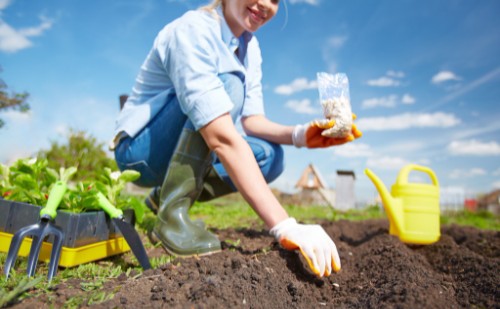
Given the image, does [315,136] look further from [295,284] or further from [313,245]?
[295,284]

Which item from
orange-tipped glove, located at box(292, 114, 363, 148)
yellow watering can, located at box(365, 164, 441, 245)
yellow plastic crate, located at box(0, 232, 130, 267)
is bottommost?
yellow plastic crate, located at box(0, 232, 130, 267)

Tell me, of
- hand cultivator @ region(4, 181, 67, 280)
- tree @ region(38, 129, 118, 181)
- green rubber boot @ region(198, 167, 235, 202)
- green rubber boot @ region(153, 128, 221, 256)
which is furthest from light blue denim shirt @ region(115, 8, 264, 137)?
tree @ region(38, 129, 118, 181)

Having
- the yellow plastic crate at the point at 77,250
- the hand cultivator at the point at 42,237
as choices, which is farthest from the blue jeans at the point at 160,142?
the hand cultivator at the point at 42,237

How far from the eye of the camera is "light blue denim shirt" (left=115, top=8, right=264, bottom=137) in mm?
1769

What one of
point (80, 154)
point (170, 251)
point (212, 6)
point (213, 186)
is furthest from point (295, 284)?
point (80, 154)

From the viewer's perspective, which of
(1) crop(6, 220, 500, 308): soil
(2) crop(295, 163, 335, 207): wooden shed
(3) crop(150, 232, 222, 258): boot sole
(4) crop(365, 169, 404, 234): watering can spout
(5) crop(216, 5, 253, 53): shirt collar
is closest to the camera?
(1) crop(6, 220, 500, 308): soil

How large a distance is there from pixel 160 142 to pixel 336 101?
1049 millimetres

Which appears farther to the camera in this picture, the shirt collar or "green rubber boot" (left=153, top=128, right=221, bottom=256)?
the shirt collar

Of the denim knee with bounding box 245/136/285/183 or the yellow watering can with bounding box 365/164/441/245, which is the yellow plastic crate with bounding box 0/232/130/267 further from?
the yellow watering can with bounding box 365/164/441/245

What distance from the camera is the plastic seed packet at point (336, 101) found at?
6.52 ft

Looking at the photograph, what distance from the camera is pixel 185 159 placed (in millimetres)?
2012

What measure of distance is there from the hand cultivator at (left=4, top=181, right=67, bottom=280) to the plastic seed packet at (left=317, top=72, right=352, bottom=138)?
4.49 feet

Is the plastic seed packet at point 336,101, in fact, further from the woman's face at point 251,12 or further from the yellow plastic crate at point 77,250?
the yellow plastic crate at point 77,250

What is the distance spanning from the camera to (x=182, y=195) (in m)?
2.03
